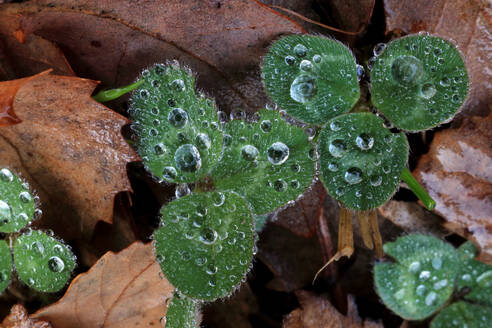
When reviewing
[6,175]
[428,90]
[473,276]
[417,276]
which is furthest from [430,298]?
[6,175]

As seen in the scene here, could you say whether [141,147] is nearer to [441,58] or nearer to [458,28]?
[441,58]

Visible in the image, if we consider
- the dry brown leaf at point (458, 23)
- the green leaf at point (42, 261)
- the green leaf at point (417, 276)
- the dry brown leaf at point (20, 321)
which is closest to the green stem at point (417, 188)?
the green leaf at point (417, 276)

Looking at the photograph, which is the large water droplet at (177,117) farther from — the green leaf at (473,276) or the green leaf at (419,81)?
the green leaf at (473,276)

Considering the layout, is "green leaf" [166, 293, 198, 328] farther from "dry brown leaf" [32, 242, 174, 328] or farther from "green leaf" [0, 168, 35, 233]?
"green leaf" [0, 168, 35, 233]

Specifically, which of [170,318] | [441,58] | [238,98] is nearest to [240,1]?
[238,98]

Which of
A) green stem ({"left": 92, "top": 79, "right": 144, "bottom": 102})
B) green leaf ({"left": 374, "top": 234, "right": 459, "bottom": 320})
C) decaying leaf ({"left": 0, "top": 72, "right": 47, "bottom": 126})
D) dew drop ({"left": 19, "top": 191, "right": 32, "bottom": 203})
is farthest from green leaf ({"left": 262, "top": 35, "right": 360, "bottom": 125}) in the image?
dew drop ({"left": 19, "top": 191, "right": 32, "bottom": 203})
